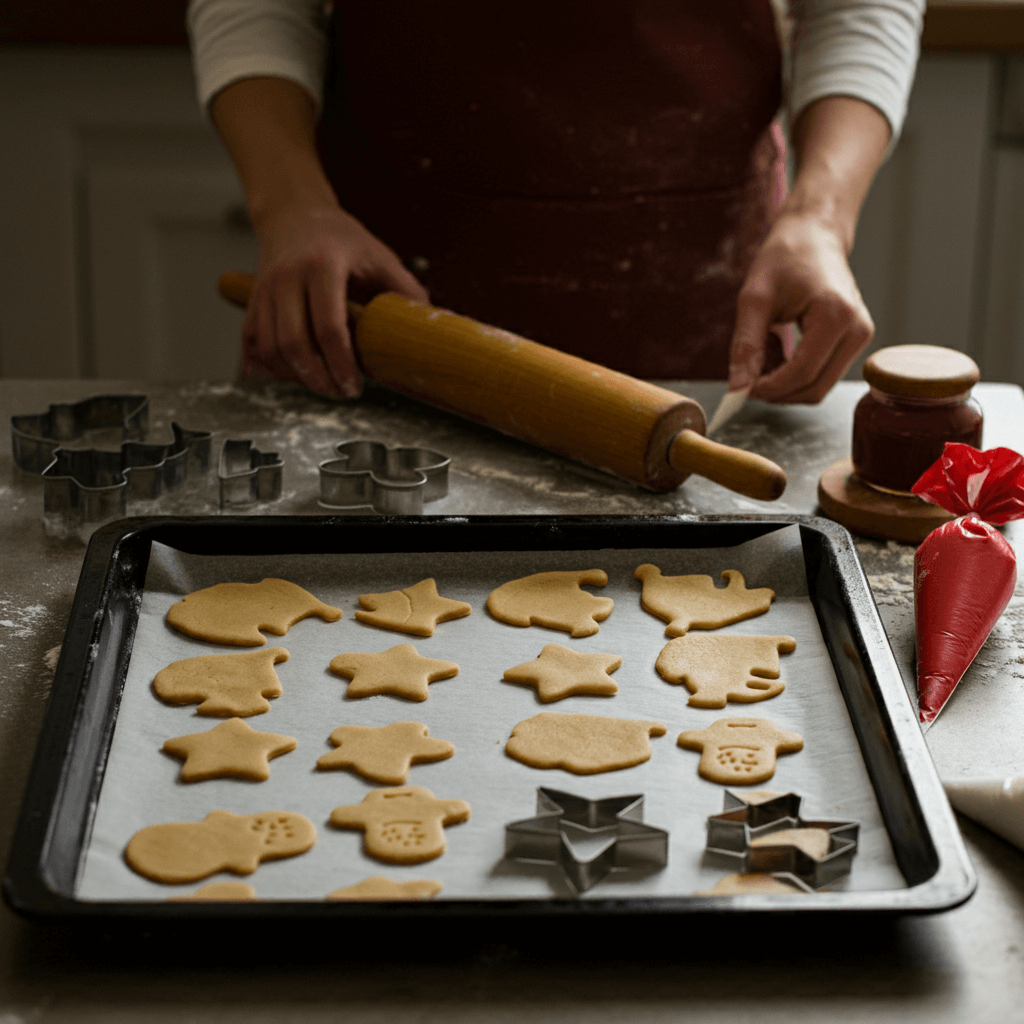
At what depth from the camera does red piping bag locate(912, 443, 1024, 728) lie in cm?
93

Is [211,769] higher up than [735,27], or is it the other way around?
[735,27]

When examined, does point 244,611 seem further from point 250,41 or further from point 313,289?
point 250,41

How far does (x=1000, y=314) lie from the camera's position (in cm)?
274

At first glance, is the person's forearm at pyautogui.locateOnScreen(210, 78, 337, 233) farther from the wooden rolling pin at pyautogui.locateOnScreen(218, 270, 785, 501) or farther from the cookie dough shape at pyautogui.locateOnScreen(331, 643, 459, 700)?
the cookie dough shape at pyautogui.locateOnScreen(331, 643, 459, 700)

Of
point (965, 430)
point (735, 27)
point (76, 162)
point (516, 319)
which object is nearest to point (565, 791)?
point (965, 430)

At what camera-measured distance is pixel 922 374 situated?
1115 millimetres

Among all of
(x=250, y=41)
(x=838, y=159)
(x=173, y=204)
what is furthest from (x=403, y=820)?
(x=173, y=204)

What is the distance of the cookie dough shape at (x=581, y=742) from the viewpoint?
827mm

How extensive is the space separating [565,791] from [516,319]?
39.2 inches

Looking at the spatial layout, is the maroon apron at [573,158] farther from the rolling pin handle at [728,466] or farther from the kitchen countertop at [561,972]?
the kitchen countertop at [561,972]

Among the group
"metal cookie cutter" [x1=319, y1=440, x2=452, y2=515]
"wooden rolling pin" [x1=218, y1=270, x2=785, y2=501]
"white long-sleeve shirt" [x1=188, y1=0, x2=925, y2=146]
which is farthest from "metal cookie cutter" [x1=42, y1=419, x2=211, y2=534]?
"white long-sleeve shirt" [x1=188, y1=0, x2=925, y2=146]

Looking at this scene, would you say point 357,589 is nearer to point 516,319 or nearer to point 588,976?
point 588,976

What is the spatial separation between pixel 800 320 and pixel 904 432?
A: 1.02 ft

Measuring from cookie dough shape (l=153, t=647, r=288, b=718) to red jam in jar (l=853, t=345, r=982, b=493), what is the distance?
59 cm
